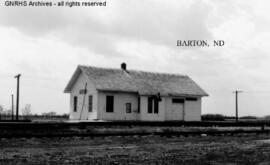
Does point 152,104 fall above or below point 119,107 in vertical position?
above

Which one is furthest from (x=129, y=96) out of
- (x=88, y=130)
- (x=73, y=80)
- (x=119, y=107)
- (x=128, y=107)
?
(x=88, y=130)

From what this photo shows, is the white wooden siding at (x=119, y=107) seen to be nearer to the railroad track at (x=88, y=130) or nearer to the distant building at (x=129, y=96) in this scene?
the distant building at (x=129, y=96)

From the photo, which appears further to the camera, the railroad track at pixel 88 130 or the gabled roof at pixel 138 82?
the gabled roof at pixel 138 82

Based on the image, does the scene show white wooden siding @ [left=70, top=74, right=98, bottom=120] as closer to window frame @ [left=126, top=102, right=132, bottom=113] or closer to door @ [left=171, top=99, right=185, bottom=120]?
window frame @ [left=126, top=102, right=132, bottom=113]

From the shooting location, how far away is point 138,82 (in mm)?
36500

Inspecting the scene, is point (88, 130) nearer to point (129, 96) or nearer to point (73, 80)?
point (129, 96)

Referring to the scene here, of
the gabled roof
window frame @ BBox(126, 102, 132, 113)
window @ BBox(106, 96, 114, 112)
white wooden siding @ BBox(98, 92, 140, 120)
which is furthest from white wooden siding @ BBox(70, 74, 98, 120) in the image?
window frame @ BBox(126, 102, 132, 113)

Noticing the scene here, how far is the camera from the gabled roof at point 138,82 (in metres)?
→ 34.3

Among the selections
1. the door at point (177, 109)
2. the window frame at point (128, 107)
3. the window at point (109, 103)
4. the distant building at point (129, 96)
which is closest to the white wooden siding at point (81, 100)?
the distant building at point (129, 96)

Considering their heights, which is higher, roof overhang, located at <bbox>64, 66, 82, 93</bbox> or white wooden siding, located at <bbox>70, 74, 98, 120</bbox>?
roof overhang, located at <bbox>64, 66, 82, 93</bbox>

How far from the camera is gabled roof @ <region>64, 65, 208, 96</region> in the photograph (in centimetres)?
3434

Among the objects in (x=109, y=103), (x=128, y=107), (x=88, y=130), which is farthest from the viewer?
(x=128, y=107)

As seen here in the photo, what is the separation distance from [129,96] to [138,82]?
6.35 feet

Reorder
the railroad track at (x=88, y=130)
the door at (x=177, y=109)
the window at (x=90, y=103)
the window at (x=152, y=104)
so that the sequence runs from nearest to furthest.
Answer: the railroad track at (x=88, y=130), the window at (x=90, y=103), the window at (x=152, y=104), the door at (x=177, y=109)
